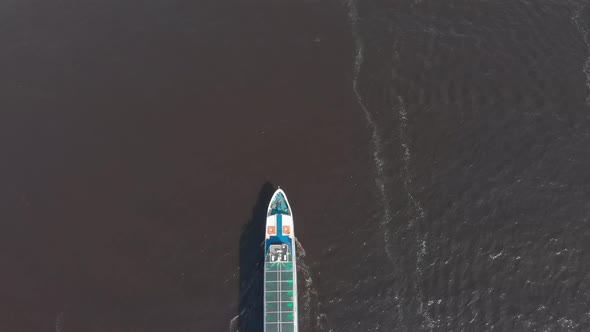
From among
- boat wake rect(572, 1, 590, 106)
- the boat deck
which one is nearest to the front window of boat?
the boat deck

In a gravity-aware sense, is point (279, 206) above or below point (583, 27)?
below

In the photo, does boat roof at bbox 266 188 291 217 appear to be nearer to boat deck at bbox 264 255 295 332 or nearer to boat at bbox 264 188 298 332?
boat at bbox 264 188 298 332

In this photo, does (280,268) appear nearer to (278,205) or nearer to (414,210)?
(278,205)

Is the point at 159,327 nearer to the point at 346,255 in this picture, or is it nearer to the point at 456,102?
the point at 346,255

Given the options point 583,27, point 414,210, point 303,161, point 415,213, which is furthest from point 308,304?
point 583,27

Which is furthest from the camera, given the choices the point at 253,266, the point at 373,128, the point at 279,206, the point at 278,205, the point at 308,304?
the point at 373,128

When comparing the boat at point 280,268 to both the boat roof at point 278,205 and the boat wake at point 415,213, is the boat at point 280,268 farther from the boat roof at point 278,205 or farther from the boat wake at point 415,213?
the boat wake at point 415,213

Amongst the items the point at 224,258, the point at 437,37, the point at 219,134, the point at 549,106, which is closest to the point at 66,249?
the point at 224,258
